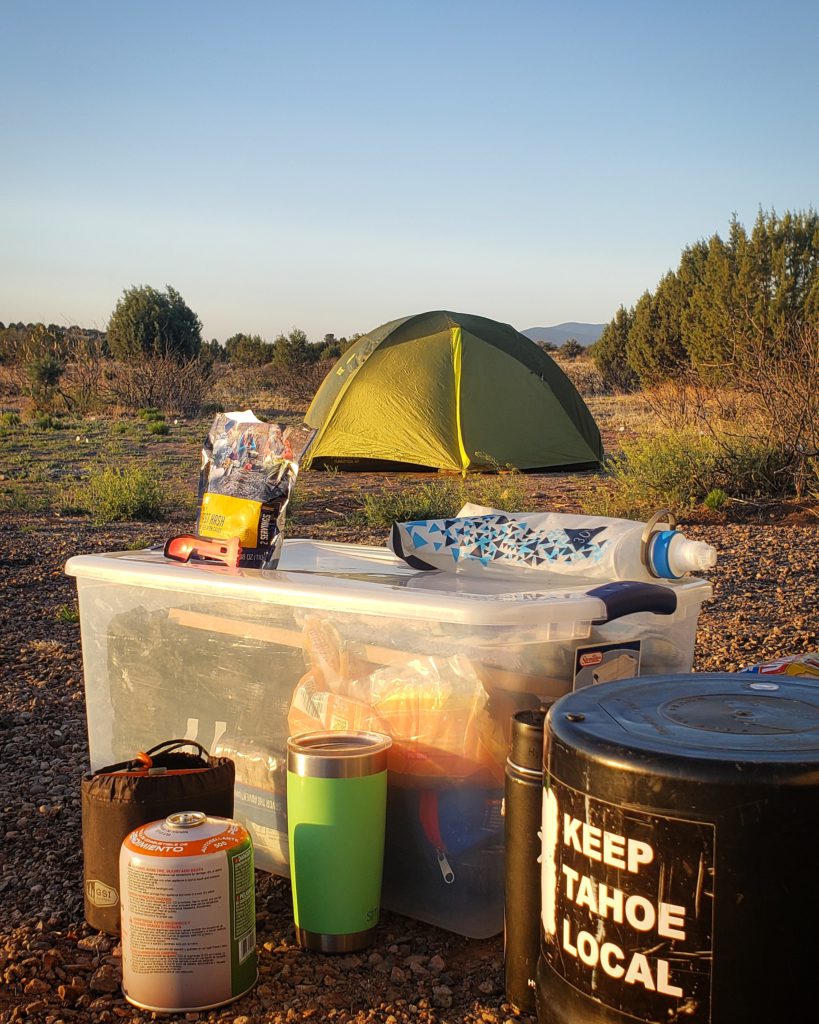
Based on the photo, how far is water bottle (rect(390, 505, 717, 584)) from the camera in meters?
2.41

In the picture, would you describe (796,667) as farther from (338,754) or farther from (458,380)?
(458,380)

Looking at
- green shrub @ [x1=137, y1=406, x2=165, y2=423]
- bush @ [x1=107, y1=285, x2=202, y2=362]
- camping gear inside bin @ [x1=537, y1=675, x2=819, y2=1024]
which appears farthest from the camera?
bush @ [x1=107, y1=285, x2=202, y2=362]

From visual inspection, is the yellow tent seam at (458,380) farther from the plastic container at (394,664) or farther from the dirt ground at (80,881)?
the plastic container at (394,664)

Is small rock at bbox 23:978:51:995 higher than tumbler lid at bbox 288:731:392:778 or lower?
lower

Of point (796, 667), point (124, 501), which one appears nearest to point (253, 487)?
point (796, 667)

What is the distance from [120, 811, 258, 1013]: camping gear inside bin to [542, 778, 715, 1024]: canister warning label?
0.68 metres

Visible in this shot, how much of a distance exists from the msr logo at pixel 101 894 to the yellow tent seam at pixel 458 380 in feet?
28.6

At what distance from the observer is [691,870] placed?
146cm

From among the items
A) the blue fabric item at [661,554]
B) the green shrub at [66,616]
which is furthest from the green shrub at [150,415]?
the blue fabric item at [661,554]

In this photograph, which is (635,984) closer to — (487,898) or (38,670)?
(487,898)

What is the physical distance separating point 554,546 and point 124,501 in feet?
20.6

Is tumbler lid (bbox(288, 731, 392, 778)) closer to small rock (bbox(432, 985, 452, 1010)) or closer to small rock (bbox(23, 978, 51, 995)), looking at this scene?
small rock (bbox(432, 985, 452, 1010))

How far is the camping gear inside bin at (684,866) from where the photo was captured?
56.3 inches

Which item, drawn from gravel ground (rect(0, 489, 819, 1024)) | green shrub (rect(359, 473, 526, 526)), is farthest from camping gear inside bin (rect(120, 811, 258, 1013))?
green shrub (rect(359, 473, 526, 526))
